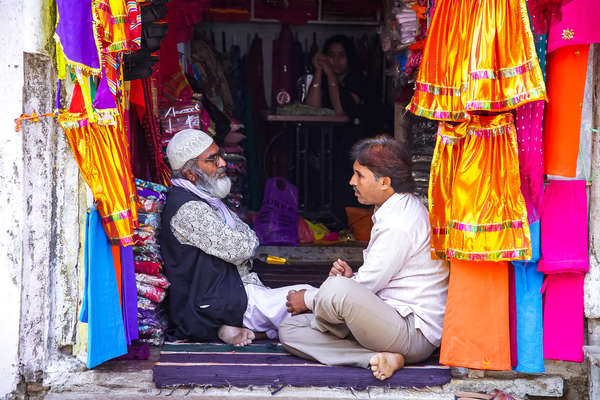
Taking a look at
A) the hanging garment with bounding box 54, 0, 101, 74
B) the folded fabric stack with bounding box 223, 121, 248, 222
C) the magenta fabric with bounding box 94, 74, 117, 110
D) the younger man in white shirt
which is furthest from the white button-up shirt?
the folded fabric stack with bounding box 223, 121, 248, 222

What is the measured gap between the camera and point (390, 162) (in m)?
3.27

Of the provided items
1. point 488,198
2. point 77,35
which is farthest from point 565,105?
point 77,35

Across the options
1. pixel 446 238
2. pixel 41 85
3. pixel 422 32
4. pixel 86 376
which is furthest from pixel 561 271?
pixel 41 85

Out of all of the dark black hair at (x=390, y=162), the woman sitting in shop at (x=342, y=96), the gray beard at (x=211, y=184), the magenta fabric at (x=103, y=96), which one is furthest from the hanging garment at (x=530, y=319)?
the woman sitting in shop at (x=342, y=96)

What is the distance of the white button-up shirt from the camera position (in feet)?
10.3

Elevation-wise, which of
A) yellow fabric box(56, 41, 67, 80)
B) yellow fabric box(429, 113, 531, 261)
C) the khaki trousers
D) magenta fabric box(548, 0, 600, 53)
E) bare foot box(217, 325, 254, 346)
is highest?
magenta fabric box(548, 0, 600, 53)

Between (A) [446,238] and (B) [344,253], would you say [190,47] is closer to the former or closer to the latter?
(B) [344,253]

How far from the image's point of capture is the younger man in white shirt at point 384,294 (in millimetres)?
3100

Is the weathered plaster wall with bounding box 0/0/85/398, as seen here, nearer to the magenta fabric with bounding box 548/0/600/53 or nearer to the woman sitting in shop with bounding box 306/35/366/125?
the magenta fabric with bounding box 548/0/600/53

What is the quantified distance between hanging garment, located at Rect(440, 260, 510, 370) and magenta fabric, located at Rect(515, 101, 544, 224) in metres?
0.33

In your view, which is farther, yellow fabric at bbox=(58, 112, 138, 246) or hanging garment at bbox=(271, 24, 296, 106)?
hanging garment at bbox=(271, 24, 296, 106)

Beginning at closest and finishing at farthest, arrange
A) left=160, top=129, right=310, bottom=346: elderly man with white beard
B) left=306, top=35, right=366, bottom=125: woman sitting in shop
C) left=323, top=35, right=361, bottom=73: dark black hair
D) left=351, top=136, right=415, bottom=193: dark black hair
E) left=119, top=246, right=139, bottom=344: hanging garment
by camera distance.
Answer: left=351, top=136, right=415, bottom=193: dark black hair < left=119, top=246, right=139, bottom=344: hanging garment < left=160, top=129, right=310, bottom=346: elderly man with white beard < left=306, top=35, right=366, bottom=125: woman sitting in shop < left=323, top=35, right=361, bottom=73: dark black hair

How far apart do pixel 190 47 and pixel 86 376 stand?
401 cm

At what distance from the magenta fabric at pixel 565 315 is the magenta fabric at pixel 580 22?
110 cm
